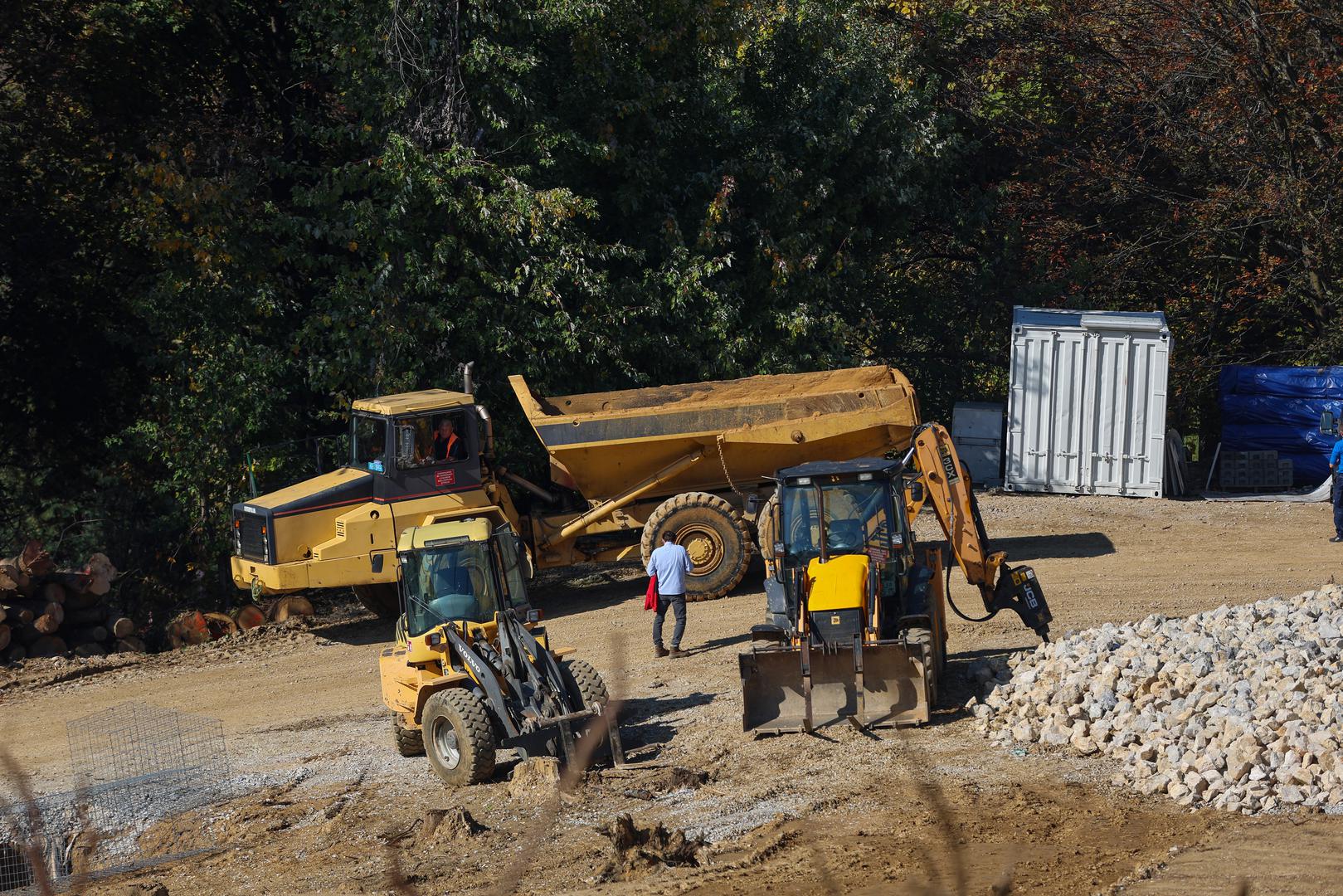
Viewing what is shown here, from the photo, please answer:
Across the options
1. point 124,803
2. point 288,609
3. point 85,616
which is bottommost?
point 288,609

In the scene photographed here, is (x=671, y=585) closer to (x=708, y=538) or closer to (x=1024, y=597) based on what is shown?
(x=708, y=538)

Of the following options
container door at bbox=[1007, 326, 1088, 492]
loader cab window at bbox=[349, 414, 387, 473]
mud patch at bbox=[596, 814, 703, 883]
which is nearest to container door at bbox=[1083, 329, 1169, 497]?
container door at bbox=[1007, 326, 1088, 492]

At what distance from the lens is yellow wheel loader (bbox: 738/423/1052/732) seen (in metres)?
10.2

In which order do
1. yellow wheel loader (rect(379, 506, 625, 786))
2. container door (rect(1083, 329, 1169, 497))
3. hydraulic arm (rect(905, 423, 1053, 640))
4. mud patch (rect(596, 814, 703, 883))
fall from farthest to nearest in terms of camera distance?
container door (rect(1083, 329, 1169, 497)), hydraulic arm (rect(905, 423, 1053, 640)), yellow wheel loader (rect(379, 506, 625, 786)), mud patch (rect(596, 814, 703, 883))

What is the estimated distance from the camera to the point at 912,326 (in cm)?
2278

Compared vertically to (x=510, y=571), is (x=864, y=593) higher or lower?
lower

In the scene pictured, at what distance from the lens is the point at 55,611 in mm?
15680

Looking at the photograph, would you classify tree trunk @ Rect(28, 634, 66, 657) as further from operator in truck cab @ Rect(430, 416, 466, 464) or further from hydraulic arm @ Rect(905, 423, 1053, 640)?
hydraulic arm @ Rect(905, 423, 1053, 640)

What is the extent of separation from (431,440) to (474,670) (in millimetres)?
5787

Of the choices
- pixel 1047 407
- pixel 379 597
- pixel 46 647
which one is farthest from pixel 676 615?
pixel 1047 407

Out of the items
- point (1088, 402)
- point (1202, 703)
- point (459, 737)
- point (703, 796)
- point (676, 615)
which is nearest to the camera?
point (1202, 703)

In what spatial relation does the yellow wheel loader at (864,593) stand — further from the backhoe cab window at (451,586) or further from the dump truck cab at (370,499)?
the dump truck cab at (370,499)

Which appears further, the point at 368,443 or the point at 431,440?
the point at 368,443

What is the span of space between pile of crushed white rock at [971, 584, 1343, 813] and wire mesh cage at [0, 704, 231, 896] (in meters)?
6.01
